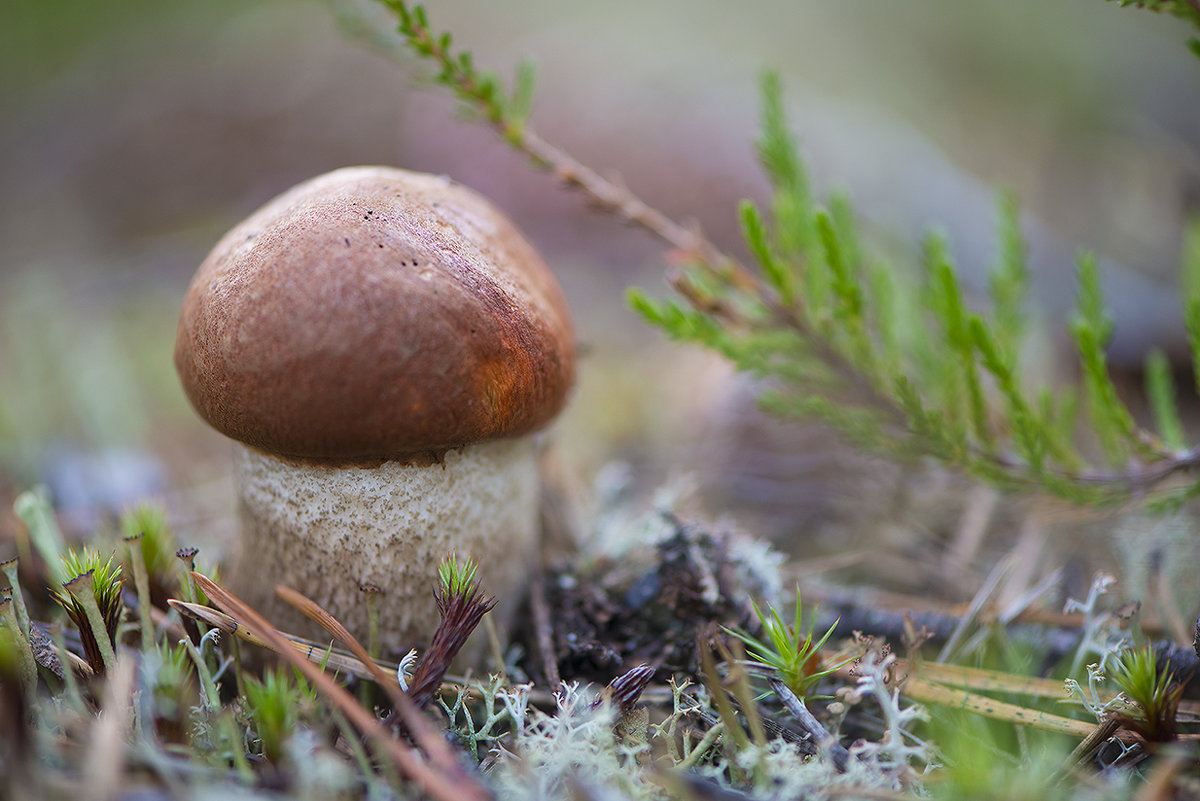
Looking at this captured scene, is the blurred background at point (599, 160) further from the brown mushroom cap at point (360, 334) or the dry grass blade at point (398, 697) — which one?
the dry grass blade at point (398, 697)

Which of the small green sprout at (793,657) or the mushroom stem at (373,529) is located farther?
the mushroom stem at (373,529)

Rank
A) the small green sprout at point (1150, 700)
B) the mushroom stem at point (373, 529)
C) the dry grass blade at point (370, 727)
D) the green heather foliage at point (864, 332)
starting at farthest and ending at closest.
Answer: the green heather foliage at point (864, 332)
the mushroom stem at point (373, 529)
the small green sprout at point (1150, 700)
the dry grass blade at point (370, 727)

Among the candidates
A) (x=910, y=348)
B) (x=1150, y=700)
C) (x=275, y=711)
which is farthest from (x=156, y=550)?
(x=910, y=348)

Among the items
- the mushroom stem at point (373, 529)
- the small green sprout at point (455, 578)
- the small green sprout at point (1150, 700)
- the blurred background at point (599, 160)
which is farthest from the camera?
the blurred background at point (599, 160)

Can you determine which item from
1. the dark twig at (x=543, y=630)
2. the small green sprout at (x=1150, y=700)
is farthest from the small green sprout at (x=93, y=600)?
the small green sprout at (x=1150, y=700)

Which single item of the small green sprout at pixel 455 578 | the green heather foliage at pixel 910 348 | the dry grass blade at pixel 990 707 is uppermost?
the green heather foliage at pixel 910 348

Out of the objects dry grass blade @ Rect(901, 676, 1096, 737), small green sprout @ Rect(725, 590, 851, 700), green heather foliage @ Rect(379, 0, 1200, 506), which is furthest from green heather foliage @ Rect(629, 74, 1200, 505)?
small green sprout @ Rect(725, 590, 851, 700)

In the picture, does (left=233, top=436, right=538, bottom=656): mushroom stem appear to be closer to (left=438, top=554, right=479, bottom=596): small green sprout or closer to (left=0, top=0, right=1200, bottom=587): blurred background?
(left=438, top=554, right=479, bottom=596): small green sprout
